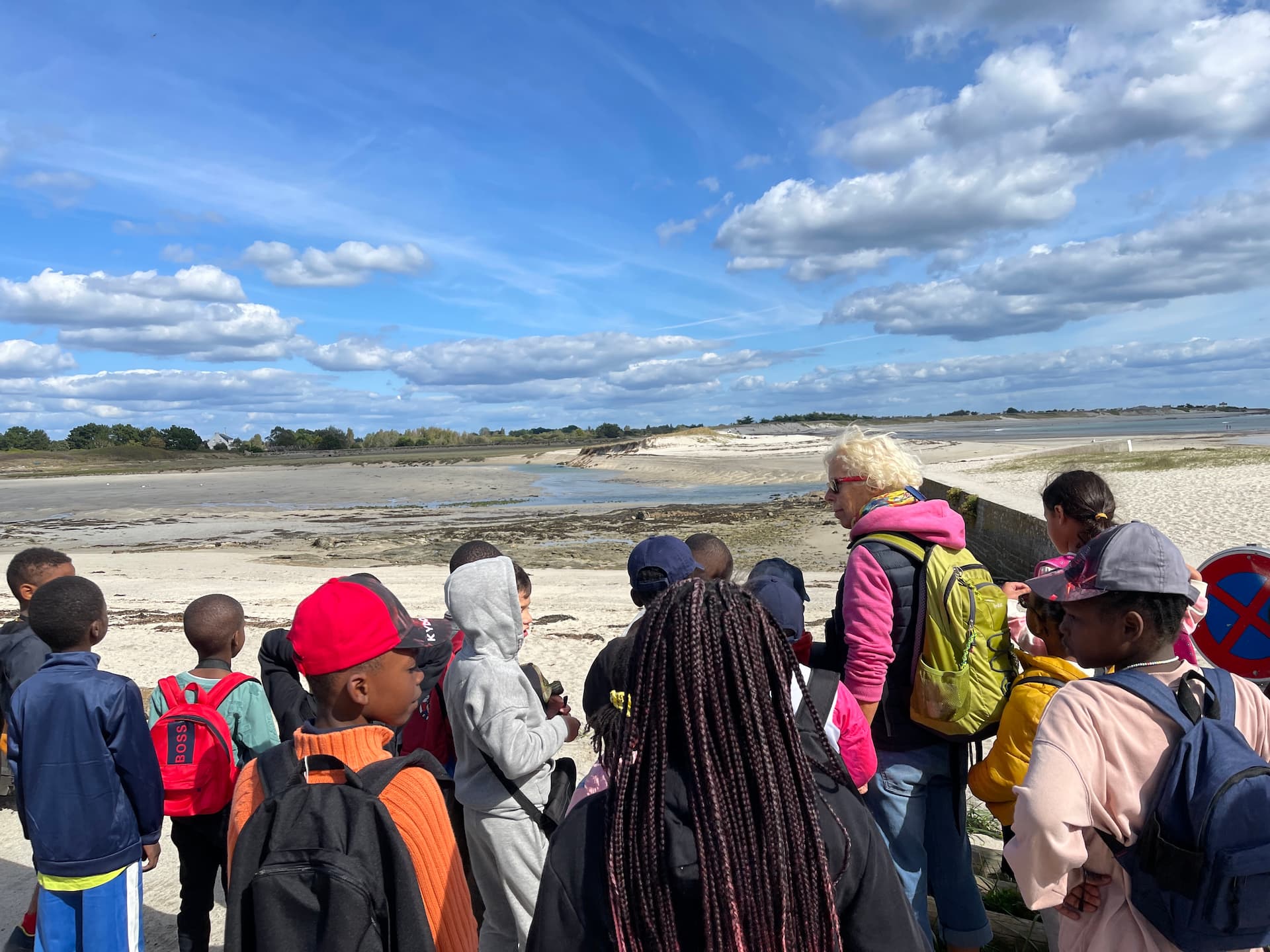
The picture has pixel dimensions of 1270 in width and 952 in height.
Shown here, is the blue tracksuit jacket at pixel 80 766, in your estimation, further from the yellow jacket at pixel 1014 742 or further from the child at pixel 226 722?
the yellow jacket at pixel 1014 742

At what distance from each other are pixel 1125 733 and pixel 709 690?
3.28ft

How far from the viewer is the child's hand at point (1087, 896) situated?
1.90 meters

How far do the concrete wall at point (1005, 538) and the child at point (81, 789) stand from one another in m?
10.8

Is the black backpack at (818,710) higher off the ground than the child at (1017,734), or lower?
higher

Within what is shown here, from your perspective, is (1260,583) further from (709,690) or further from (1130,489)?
(1130,489)

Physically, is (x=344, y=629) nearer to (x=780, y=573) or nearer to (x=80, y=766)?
(x=80, y=766)

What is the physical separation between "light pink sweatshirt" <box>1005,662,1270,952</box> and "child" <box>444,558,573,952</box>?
149 cm

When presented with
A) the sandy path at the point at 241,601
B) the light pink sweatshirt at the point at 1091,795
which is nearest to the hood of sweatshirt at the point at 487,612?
the light pink sweatshirt at the point at 1091,795

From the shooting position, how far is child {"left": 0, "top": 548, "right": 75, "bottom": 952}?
11.7 ft

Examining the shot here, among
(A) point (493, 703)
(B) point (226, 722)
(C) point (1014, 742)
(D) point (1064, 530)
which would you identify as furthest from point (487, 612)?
(D) point (1064, 530)

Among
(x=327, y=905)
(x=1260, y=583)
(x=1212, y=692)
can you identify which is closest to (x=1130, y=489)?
(x=1260, y=583)

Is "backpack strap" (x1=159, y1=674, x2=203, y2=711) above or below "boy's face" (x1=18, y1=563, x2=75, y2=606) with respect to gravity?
below

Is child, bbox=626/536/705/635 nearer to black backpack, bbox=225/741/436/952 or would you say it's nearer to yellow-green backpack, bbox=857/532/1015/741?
yellow-green backpack, bbox=857/532/1015/741

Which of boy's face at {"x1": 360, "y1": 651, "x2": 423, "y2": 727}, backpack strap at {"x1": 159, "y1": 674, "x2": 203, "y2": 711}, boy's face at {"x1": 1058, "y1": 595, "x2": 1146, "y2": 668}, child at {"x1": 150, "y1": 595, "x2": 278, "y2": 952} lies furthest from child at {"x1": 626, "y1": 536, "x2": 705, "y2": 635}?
backpack strap at {"x1": 159, "y1": 674, "x2": 203, "y2": 711}
